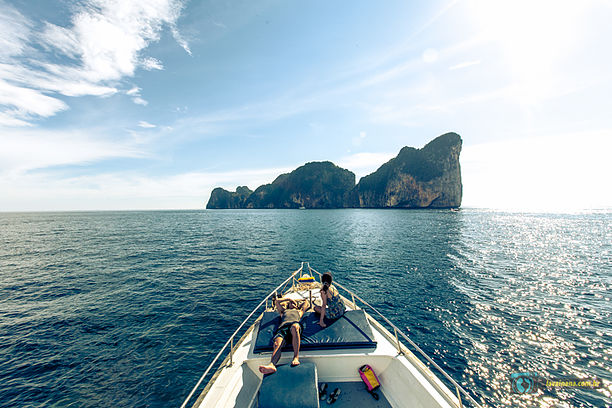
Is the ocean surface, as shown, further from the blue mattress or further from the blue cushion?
the blue cushion

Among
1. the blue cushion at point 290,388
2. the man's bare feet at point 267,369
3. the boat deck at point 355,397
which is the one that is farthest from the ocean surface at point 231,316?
the blue cushion at point 290,388

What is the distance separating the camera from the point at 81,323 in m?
12.3

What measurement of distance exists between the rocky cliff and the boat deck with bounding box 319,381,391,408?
541 ft

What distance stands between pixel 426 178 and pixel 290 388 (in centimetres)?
16846

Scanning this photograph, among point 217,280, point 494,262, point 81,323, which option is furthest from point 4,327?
point 494,262

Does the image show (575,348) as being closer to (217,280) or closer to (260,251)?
(217,280)

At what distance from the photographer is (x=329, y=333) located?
6.89 meters

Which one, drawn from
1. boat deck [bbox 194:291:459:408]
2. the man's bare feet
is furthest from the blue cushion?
boat deck [bbox 194:291:459:408]

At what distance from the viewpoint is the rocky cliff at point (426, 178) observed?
14806 cm

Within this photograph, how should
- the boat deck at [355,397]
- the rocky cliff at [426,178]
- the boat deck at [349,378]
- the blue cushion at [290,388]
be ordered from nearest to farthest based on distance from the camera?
the blue cushion at [290,388], the boat deck at [349,378], the boat deck at [355,397], the rocky cliff at [426,178]

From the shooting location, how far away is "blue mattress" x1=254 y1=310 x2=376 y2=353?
6.48 meters

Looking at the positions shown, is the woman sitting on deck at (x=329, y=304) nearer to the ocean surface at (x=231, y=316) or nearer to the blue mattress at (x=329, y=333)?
the blue mattress at (x=329, y=333)

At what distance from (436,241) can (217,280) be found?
33.8 meters

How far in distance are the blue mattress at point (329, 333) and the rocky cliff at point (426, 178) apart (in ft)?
536
